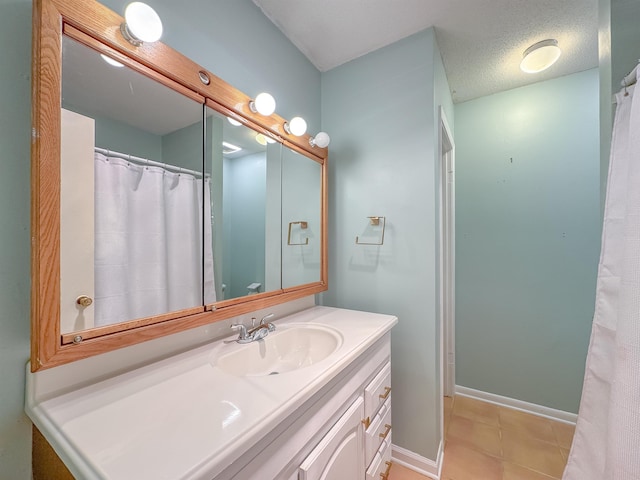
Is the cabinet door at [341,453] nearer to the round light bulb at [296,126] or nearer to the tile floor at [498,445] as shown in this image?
the tile floor at [498,445]

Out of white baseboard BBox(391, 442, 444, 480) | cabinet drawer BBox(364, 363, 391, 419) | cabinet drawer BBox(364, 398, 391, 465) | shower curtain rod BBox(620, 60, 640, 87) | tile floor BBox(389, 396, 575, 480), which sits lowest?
tile floor BBox(389, 396, 575, 480)

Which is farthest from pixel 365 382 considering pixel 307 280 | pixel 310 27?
pixel 310 27

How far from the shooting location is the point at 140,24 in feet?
2.40

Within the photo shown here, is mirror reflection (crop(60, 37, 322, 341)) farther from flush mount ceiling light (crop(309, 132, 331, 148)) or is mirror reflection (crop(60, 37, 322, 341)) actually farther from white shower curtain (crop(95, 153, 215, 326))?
flush mount ceiling light (crop(309, 132, 331, 148))

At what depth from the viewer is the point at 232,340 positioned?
104cm

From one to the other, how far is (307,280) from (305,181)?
625mm

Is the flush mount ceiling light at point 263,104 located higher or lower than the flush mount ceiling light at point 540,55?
lower

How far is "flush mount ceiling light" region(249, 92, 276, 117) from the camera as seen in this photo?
45.3 inches

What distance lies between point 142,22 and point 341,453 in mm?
1462

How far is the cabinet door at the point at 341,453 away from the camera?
27.5 inches

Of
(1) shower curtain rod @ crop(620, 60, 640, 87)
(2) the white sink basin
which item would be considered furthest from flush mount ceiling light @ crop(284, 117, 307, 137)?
(1) shower curtain rod @ crop(620, 60, 640, 87)

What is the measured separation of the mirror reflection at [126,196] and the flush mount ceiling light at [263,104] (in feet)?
0.90

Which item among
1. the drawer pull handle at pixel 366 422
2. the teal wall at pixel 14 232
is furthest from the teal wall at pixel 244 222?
the drawer pull handle at pixel 366 422

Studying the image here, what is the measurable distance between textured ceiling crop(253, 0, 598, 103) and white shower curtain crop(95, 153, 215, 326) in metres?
1.16
